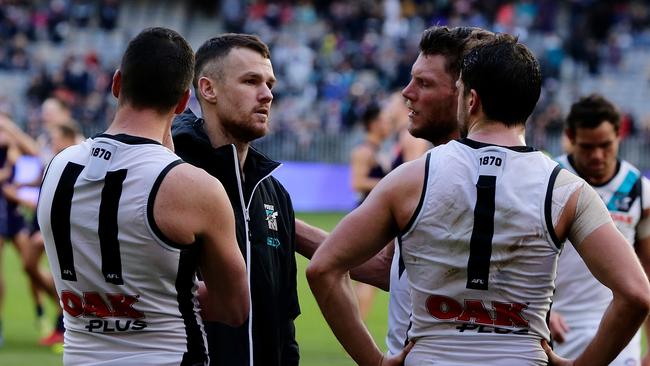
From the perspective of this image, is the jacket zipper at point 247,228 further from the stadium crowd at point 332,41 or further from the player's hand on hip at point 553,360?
the stadium crowd at point 332,41

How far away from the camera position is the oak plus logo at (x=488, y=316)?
4172 millimetres

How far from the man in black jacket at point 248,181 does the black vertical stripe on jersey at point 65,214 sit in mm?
775

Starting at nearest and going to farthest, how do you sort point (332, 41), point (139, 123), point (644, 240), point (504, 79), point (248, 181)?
point (504, 79)
point (139, 123)
point (248, 181)
point (644, 240)
point (332, 41)

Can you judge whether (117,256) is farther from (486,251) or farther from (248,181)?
(486,251)

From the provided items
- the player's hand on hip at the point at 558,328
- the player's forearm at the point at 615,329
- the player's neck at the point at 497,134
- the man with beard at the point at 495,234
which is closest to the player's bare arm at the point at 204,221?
the man with beard at the point at 495,234

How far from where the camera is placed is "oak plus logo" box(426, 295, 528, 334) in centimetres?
417

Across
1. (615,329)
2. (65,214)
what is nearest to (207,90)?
(65,214)

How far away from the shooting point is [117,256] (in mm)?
4172

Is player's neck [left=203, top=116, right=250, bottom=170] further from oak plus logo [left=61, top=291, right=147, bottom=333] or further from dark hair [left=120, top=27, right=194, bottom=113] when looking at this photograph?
oak plus logo [left=61, top=291, right=147, bottom=333]

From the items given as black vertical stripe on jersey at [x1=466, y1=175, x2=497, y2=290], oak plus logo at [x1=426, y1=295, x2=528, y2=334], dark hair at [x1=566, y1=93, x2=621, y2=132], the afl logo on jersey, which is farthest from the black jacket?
dark hair at [x1=566, y1=93, x2=621, y2=132]

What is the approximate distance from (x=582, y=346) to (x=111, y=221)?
12.5 ft

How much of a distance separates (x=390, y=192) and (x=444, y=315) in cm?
48

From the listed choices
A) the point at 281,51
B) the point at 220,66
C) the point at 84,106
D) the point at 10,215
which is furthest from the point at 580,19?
the point at 220,66

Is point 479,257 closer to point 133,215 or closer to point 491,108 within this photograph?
point 491,108
